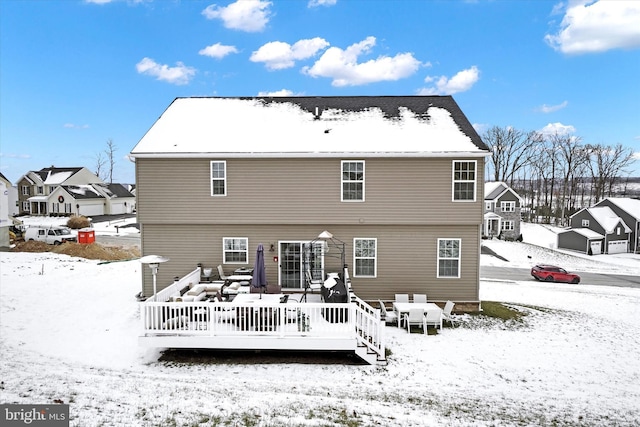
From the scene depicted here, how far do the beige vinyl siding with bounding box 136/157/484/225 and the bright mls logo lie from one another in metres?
7.22

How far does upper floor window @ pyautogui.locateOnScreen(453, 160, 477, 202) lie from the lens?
40.5 feet

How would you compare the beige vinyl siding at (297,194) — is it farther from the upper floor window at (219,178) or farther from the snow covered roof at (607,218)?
the snow covered roof at (607,218)

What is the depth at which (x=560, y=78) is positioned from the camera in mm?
27188

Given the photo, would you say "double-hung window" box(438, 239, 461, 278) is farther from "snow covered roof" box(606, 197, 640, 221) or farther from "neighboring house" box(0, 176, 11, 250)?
"snow covered roof" box(606, 197, 640, 221)

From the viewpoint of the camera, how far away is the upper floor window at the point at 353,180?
1248 centimetres

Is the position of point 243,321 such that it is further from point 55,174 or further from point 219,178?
point 55,174

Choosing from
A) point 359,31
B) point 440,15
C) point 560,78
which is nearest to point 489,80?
point 560,78

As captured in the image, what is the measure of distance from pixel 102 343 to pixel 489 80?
2980 centimetres

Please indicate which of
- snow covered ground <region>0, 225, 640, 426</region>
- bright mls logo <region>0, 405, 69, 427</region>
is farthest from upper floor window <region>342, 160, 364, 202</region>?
bright mls logo <region>0, 405, 69, 427</region>

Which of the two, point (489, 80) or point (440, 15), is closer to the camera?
point (440, 15)

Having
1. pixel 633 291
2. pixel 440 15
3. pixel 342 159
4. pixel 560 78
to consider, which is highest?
pixel 440 15

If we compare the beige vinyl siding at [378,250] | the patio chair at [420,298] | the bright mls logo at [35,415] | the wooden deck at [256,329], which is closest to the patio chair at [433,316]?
the patio chair at [420,298]

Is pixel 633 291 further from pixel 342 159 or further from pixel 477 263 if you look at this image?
pixel 342 159

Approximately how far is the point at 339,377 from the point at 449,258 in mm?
6594
